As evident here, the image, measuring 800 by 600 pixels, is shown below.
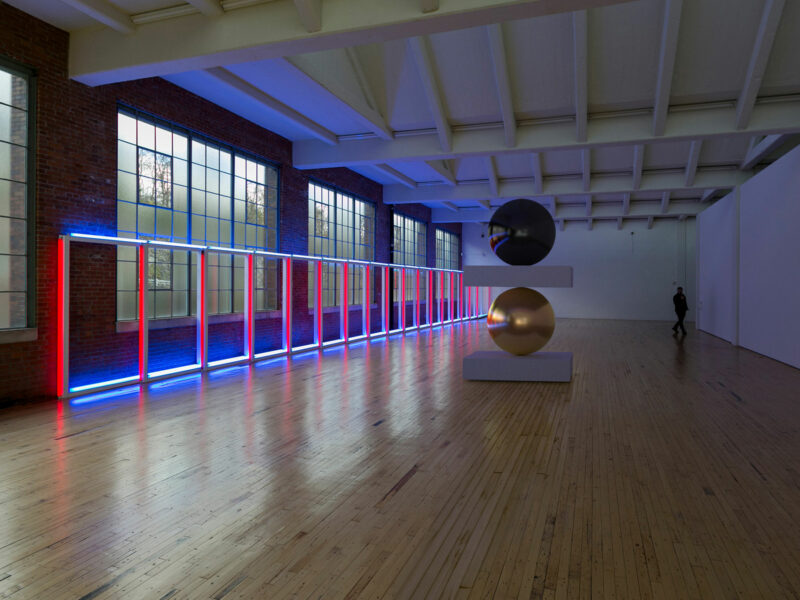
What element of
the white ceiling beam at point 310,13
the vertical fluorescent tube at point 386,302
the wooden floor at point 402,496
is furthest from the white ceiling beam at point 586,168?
the white ceiling beam at point 310,13

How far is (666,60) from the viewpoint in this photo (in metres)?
8.58

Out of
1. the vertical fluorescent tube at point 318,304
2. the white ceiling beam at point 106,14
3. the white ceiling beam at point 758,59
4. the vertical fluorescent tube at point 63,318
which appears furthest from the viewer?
the vertical fluorescent tube at point 318,304

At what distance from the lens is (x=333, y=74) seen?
887cm

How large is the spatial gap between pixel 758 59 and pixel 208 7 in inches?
309

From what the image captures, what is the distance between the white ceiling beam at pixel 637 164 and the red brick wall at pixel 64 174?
10.3 meters

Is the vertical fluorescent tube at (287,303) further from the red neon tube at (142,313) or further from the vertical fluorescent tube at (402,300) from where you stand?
the vertical fluorescent tube at (402,300)

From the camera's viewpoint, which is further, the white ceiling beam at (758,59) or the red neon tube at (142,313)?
the red neon tube at (142,313)

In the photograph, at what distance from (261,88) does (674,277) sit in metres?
21.2

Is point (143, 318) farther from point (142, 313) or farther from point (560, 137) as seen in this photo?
point (560, 137)

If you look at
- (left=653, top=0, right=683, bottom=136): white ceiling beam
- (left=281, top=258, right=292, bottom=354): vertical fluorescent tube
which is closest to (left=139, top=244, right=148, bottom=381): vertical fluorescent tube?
(left=281, top=258, right=292, bottom=354): vertical fluorescent tube

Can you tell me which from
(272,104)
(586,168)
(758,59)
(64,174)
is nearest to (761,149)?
(586,168)

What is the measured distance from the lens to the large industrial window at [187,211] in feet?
28.3

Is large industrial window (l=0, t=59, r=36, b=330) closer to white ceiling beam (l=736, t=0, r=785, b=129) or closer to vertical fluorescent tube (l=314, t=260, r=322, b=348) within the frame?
vertical fluorescent tube (l=314, t=260, r=322, b=348)

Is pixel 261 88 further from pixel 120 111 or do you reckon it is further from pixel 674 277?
pixel 674 277
